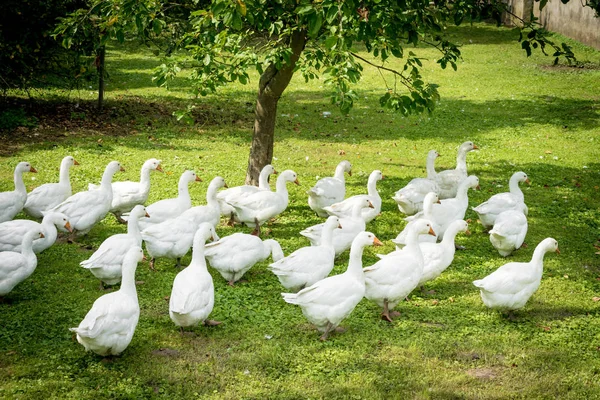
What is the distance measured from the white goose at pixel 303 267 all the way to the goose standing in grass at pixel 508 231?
9.09ft

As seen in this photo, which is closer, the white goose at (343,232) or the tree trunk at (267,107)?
the white goose at (343,232)

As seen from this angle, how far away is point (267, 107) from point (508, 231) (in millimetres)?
4858

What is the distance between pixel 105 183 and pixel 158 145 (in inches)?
207

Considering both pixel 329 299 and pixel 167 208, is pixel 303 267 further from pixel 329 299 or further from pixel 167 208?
pixel 167 208

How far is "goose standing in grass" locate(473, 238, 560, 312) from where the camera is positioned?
829cm

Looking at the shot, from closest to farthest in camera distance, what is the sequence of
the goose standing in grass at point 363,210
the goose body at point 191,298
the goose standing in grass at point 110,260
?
the goose body at point 191,298 < the goose standing in grass at point 110,260 < the goose standing in grass at point 363,210

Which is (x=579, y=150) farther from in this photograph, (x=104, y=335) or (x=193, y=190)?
(x=104, y=335)

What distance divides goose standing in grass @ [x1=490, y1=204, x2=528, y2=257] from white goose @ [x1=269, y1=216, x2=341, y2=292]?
2.77 meters

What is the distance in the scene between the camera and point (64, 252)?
10195mm

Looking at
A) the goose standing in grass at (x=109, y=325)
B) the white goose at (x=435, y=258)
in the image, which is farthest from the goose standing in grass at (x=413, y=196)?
the goose standing in grass at (x=109, y=325)

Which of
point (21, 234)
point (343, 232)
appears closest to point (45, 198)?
point (21, 234)

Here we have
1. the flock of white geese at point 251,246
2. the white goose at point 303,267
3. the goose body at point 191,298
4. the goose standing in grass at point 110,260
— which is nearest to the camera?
the goose body at point 191,298

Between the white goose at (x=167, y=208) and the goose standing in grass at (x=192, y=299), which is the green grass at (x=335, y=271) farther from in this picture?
the white goose at (x=167, y=208)

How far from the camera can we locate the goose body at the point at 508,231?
1019 cm
